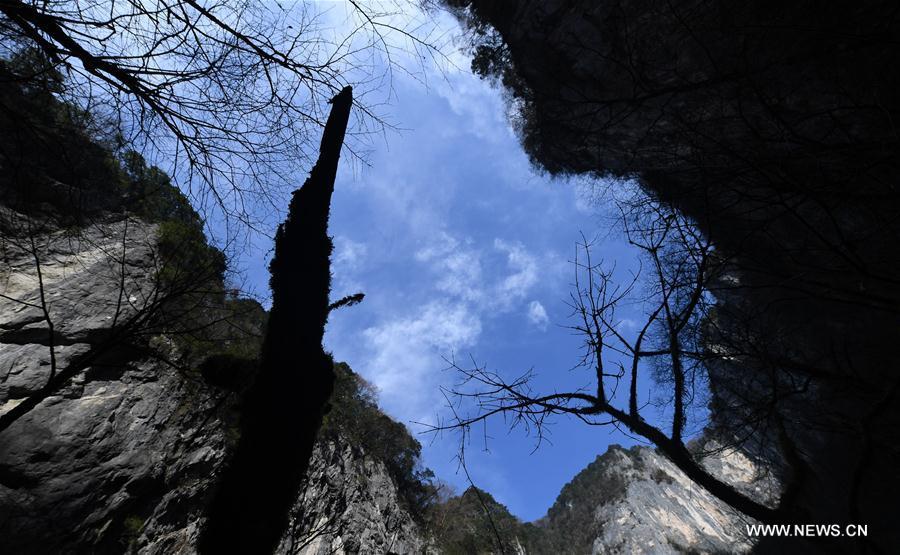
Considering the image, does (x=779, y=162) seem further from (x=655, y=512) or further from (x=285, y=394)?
(x=655, y=512)

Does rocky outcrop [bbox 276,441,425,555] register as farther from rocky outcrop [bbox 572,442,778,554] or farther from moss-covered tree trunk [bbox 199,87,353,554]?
rocky outcrop [bbox 572,442,778,554]

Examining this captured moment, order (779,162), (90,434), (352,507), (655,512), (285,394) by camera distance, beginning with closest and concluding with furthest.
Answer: (285,394), (779,162), (90,434), (352,507), (655,512)

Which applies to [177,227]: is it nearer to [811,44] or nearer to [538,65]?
[538,65]

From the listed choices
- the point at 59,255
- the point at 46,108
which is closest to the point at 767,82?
the point at 46,108

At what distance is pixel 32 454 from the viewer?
569 centimetres

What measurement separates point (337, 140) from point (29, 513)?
814 cm

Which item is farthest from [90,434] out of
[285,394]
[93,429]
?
[285,394]

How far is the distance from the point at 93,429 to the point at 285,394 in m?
7.92

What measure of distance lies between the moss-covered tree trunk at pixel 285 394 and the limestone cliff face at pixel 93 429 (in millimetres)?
3578

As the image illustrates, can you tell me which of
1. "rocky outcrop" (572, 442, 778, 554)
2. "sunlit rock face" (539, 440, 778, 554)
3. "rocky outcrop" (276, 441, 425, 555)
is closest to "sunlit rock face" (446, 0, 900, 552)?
"rocky outcrop" (276, 441, 425, 555)

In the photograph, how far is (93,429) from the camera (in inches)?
257

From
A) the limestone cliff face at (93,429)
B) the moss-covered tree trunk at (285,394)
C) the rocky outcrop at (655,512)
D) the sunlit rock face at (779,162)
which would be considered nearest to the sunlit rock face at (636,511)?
the rocky outcrop at (655,512)

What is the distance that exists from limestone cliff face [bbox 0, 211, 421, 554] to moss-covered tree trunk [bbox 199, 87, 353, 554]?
3578mm

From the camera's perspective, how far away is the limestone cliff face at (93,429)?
5.52 m
